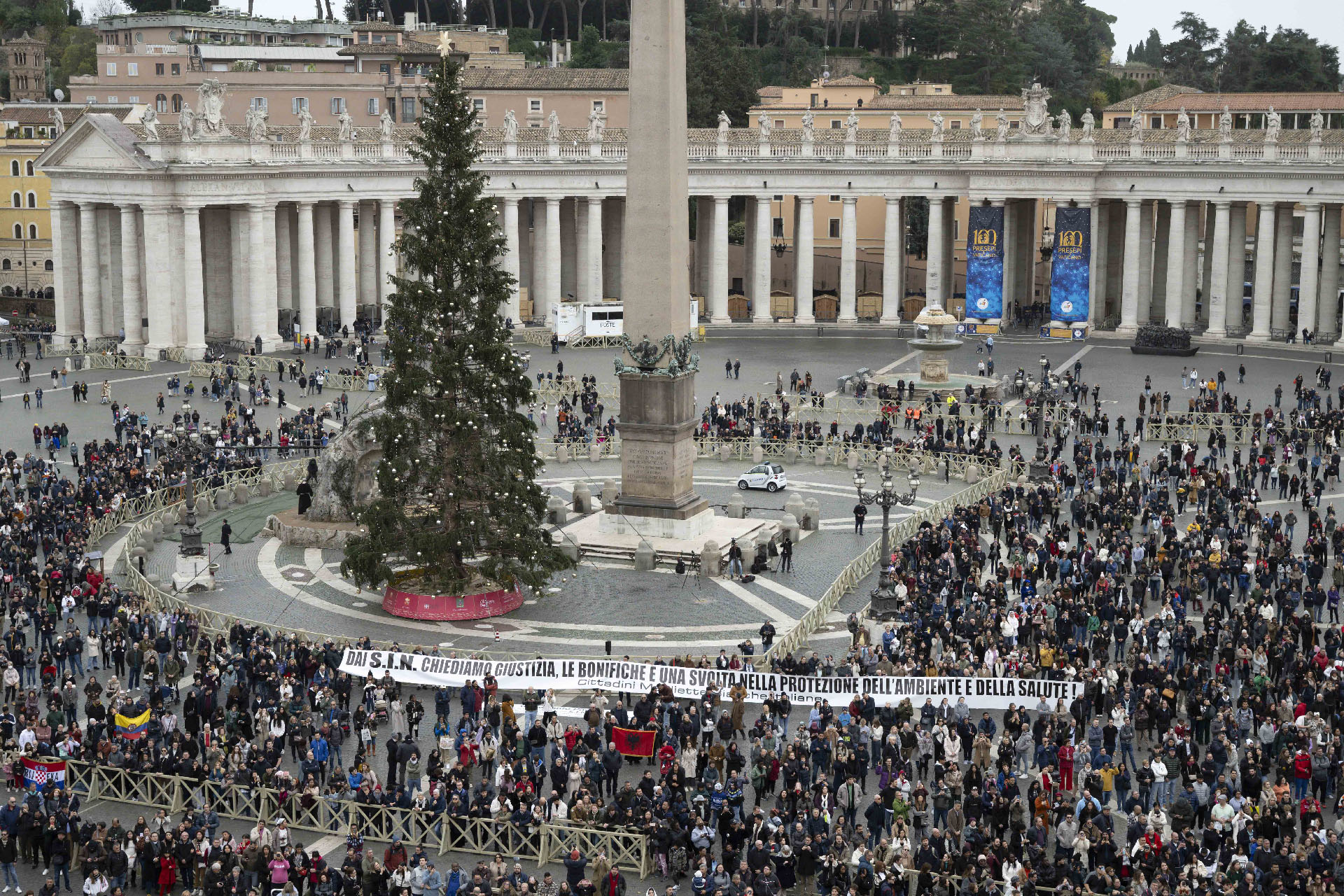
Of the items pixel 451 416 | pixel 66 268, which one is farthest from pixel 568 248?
pixel 451 416

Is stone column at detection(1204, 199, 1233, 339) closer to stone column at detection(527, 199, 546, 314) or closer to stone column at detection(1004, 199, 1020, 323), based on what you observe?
stone column at detection(1004, 199, 1020, 323)

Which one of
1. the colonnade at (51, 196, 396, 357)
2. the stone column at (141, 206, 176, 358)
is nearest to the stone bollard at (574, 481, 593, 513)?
the colonnade at (51, 196, 396, 357)

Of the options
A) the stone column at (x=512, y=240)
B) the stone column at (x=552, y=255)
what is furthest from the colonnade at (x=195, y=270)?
the stone column at (x=552, y=255)

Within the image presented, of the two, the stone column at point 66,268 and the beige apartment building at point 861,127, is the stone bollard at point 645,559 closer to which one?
the stone column at point 66,268

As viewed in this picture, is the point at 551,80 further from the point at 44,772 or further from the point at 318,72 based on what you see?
the point at 44,772

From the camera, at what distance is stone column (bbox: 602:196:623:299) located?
10088 centimetres

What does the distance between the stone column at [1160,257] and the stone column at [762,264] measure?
2087cm

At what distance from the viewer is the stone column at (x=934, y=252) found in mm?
93000

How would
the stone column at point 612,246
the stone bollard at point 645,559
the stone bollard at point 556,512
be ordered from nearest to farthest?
the stone bollard at point 645,559 < the stone bollard at point 556,512 < the stone column at point 612,246

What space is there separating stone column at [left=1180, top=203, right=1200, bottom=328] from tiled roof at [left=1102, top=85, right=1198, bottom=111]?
22512mm

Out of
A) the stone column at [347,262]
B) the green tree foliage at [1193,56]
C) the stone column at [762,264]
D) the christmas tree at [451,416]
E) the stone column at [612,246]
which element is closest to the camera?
the christmas tree at [451,416]

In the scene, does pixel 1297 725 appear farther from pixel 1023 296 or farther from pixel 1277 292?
pixel 1023 296

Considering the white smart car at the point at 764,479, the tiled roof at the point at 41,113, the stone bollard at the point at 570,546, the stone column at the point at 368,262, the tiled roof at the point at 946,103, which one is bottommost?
the stone bollard at the point at 570,546

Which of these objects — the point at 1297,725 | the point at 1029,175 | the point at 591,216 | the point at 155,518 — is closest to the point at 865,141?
the point at 1029,175
